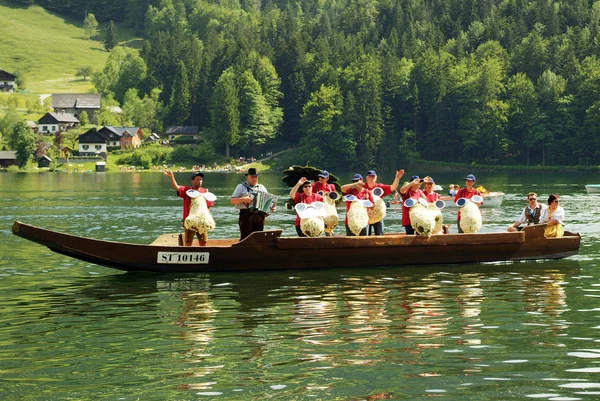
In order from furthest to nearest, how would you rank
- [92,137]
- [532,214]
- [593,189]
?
[92,137], [593,189], [532,214]

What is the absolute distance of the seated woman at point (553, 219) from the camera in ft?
108

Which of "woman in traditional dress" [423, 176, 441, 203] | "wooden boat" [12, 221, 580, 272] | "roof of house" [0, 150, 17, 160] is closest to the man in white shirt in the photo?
"wooden boat" [12, 221, 580, 272]

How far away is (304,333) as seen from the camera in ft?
69.6

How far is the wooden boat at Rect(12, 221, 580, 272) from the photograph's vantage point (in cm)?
2905

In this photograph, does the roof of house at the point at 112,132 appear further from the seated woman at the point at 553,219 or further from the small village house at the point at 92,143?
the seated woman at the point at 553,219

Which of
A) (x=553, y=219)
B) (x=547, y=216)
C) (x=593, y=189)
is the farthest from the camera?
(x=593, y=189)

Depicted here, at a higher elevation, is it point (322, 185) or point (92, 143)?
point (92, 143)

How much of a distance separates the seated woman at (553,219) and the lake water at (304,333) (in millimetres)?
1149

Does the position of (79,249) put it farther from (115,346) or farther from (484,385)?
(484,385)

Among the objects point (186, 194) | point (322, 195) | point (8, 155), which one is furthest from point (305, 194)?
point (8, 155)

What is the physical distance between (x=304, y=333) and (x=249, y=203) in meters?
8.93

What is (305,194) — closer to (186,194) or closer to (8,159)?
(186,194)

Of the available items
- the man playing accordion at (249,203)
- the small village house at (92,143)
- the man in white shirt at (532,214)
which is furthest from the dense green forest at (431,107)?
the man playing accordion at (249,203)

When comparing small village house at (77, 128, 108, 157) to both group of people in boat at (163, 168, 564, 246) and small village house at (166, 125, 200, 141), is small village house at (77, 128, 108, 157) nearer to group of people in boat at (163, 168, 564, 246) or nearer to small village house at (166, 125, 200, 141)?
small village house at (166, 125, 200, 141)
